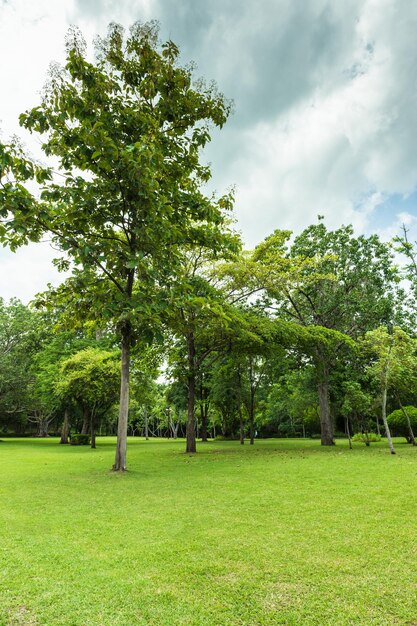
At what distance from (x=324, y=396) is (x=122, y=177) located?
60.4 ft

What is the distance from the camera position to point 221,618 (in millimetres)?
3029

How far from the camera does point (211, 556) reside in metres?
4.27

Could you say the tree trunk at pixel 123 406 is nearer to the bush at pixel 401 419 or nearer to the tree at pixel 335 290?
the tree at pixel 335 290

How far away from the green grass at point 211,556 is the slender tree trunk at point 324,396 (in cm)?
1392

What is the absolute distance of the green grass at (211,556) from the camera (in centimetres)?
313

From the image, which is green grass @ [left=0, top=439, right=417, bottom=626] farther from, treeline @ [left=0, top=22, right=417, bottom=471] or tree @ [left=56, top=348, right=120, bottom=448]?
tree @ [left=56, top=348, right=120, bottom=448]

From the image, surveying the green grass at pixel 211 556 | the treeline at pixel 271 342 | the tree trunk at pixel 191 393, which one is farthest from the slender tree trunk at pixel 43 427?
the green grass at pixel 211 556

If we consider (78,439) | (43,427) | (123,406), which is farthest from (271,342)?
(43,427)

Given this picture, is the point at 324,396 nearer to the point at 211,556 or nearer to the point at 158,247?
the point at 158,247

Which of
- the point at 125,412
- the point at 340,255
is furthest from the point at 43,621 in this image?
the point at 340,255

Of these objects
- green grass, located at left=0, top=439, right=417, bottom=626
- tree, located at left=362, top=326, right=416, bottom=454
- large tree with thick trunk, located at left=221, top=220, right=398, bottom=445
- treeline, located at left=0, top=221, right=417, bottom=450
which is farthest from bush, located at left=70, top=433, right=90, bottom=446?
green grass, located at left=0, top=439, right=417, bottom=626

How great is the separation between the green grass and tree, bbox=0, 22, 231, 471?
4.35 meters

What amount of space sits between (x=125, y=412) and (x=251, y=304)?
14357 millimetres

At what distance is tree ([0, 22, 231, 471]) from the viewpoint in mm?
9258
